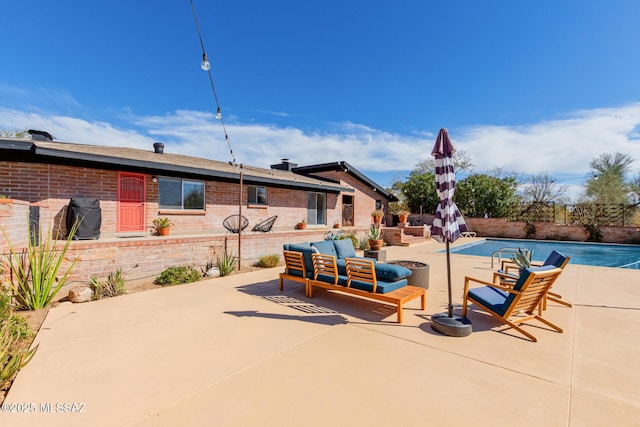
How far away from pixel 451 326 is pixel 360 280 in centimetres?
159

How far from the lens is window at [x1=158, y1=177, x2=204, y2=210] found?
10227 millimetres

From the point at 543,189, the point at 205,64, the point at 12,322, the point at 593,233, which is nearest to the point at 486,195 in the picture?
the point at 593,233

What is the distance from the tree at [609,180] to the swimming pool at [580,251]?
1212cm

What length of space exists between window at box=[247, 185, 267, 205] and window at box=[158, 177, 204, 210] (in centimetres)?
235

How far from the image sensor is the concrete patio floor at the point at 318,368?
2410 millimetres

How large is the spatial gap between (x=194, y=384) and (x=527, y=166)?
109 ft

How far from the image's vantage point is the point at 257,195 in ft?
44.0

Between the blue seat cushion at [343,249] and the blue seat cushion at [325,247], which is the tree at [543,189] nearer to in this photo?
the blue seat cushion at [343,249]

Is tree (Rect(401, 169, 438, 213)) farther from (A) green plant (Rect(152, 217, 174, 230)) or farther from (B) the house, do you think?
(A) green plant (Rect(152, 217, 174, 230))

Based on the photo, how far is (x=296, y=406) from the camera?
2.49 m

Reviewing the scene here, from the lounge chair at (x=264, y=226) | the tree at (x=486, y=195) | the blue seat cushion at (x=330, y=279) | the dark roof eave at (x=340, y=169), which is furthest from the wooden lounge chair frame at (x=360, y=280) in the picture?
the tree at (x=486, y=195)

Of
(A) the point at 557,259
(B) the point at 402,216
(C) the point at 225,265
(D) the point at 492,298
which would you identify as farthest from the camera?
(B) the point at 402,216

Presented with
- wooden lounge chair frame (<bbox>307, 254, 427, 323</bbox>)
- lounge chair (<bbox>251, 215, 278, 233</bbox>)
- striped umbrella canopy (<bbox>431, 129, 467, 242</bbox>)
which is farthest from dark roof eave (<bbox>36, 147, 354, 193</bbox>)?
striped umbrella canopy (<bbox>431, 129, 467, 242</bbox>)

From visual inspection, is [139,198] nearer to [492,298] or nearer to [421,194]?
[492,298]
